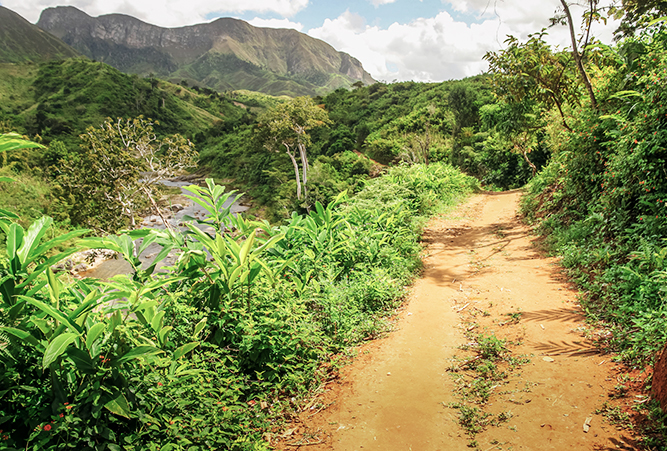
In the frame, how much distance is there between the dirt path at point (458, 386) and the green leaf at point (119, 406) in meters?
1.08

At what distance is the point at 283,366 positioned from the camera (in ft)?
8.88

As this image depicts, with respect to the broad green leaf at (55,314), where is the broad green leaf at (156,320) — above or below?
below

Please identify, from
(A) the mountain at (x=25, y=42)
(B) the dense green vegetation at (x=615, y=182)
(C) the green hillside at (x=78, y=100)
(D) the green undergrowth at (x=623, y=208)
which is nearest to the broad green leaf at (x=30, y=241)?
(B) the dense green vegetation at (x=615, y=182)

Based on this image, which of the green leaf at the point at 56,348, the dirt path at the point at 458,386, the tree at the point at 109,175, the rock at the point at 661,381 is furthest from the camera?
the tree at the point at 109,175

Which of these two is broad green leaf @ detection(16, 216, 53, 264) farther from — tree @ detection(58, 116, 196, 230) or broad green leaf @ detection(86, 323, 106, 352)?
tree @ detection(58, 116, 196, 230)

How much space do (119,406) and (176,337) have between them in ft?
2.63

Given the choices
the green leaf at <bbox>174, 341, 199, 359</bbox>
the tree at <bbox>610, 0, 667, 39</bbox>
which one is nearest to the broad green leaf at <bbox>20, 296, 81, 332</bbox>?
the green leaf at <bbox>174, 341, 199, 359</bbox>

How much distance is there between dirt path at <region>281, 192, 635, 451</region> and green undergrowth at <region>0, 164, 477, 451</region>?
0.33 meters

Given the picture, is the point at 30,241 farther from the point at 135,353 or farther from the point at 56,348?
the point at 135,353

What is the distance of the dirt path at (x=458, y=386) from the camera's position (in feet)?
7.18

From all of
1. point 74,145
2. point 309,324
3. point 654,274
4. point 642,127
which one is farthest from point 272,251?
point 74,145

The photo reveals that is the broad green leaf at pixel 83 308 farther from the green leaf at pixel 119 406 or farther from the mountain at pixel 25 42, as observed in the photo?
the mountain at pixel 25 42

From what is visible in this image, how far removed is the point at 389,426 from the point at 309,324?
111cm

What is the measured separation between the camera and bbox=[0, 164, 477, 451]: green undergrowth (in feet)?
5.10
